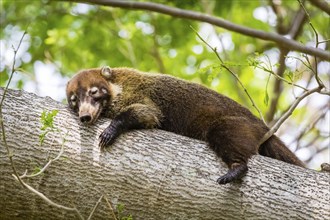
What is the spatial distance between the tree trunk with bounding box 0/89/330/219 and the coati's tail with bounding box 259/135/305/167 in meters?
0.81

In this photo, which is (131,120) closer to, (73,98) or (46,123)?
(73,98)

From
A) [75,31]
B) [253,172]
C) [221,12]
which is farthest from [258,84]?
[253,172]

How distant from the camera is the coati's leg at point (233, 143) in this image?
5.23 meters

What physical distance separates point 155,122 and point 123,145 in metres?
0.87

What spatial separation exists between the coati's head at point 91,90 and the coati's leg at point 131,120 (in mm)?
335

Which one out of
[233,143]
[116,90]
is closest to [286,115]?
[233,143]

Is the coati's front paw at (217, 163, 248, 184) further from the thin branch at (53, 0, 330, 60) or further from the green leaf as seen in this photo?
the thin branch at (53, 0, 330, 60)

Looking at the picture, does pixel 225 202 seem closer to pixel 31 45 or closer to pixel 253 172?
pixel 253 172

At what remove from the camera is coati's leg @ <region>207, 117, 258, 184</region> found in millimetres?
5226

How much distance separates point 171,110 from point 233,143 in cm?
105

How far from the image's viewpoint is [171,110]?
6621 millimetres

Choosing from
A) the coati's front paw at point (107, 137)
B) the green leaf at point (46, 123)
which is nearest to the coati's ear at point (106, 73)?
the coati's front paw at point (107, 137)

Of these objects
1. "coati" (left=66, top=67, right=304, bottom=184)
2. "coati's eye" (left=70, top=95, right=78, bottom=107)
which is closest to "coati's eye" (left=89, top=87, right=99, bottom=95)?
"coati" (left=66, top=67, right=304, bottom=184)

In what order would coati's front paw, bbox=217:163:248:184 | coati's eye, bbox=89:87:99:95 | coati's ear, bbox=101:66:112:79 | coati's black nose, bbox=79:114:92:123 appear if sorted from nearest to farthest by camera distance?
1. coati's front paw, bbox=217:163:248:184
2. coati's black nose, bbox=79:114:92:123
3. coati's eye, bbox=89:87:99:95
4. coati's ear, bbox=101:66:112:79
